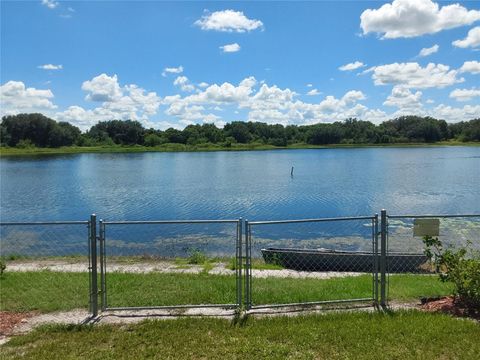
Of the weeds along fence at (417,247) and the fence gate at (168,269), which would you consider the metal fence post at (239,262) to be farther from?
the weeds along fence at (417,247)

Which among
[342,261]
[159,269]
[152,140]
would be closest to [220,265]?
[159,269]

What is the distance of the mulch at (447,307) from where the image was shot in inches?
288

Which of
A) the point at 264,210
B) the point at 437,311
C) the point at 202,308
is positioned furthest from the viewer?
the point at 264,210

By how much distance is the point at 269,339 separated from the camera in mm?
6391

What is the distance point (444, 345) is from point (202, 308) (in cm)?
404

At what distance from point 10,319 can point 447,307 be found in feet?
24.8

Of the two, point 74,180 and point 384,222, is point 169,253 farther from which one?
point 74,180

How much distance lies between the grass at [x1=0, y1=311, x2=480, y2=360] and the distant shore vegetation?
160221mm

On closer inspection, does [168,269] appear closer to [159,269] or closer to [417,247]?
[159,269]

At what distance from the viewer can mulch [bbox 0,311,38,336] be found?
23.6 ft

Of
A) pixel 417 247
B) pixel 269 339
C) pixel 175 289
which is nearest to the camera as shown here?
pixel 269 339

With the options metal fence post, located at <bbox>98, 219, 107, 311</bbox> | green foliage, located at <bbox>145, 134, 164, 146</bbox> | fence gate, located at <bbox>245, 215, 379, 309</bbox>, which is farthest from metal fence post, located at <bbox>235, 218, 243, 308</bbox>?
green foliage, located at <bbox>145, 134, 164, 146</bbox>

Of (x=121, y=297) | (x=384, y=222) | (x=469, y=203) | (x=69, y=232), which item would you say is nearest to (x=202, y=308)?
(x=121, y=297)

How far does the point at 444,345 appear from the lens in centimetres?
601
